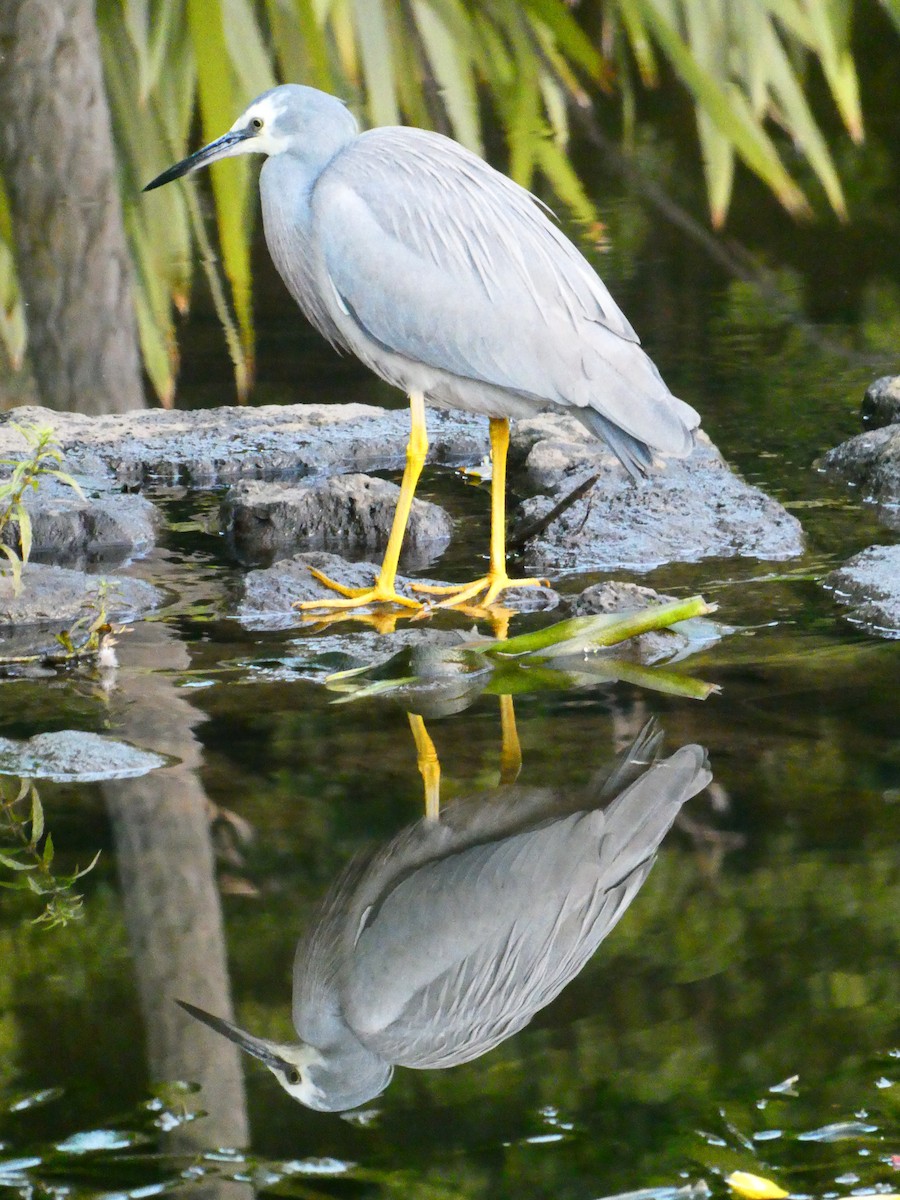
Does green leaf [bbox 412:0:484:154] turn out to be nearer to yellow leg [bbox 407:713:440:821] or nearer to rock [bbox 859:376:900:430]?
rock [bbox 859:376:900:430]

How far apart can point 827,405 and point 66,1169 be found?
4111 mm

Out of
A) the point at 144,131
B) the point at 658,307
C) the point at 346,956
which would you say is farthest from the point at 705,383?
the point at 346,956

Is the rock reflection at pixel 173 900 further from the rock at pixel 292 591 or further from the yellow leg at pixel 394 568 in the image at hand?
the yellow leg at pixel 394 568

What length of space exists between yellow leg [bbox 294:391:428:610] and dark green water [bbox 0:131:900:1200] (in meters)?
0.23

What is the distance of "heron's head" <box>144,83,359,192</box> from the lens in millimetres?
3965

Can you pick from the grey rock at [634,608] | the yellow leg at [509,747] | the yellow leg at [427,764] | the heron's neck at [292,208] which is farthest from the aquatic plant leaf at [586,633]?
the heron's neck at [292,208]

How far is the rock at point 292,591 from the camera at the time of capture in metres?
3.82

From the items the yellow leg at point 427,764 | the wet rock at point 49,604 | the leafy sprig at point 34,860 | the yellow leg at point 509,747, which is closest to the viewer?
the leafy sprig at point 34,860

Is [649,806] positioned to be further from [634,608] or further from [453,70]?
[453,70]

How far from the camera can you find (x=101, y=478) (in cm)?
489

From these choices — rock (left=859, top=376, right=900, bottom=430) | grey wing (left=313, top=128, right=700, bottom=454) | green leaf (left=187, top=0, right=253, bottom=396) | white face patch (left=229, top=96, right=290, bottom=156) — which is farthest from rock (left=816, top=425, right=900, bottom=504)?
green leaf (left=187, top=0, right=253, bottom=396)

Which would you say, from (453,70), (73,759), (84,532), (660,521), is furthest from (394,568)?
(453,70)

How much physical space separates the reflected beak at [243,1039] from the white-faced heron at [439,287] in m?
1.69

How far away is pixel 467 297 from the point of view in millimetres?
3953
